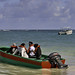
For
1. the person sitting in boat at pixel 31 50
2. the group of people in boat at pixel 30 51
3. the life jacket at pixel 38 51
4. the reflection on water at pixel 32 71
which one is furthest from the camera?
the person sitting in boat at pixel 31 50

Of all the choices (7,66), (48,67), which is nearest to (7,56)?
(7,66)

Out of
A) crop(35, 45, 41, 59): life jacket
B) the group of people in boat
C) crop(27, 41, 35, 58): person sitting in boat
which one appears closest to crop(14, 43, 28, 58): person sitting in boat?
the group of people in boat

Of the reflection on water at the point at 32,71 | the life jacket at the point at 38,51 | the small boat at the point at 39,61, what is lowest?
the reflection on water at the point at 32,71

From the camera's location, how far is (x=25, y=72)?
14344mm

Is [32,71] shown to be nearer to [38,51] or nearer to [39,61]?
[39,61]

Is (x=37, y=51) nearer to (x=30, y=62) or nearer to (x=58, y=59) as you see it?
(x=30, y=62)

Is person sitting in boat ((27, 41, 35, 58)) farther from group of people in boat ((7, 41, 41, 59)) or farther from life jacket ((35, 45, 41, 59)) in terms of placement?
life jacket ((35, 45, 41, 59))

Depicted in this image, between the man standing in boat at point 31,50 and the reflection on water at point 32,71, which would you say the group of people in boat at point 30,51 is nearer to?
the man standing in boat at point 31,50

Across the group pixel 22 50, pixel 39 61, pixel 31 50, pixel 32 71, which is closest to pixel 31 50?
pixel 31 50

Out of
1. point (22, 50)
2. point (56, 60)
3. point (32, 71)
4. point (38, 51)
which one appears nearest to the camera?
point (56, 60)

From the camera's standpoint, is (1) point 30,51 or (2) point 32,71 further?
(1) point 30,51

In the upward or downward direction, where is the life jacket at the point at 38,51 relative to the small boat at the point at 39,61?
upward

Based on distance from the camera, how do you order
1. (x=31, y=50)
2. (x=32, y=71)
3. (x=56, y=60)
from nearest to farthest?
1. (x=56, y=60)
2. (x=32, y=71)
3. (x=31, y=50)

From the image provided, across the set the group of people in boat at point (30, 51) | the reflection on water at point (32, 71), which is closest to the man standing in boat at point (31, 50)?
the group of people in boat at point (30, 51)
